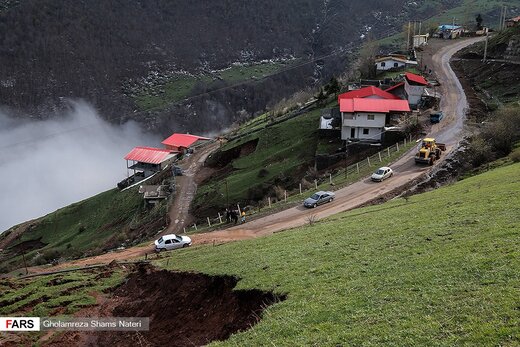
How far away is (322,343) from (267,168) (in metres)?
57.5

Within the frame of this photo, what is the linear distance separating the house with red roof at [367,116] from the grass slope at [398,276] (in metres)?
38.2

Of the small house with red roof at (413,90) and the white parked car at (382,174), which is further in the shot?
the small house with red roof at (413,90)

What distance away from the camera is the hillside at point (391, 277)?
47.1ft

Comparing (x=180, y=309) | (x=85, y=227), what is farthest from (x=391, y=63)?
(x=180, y=309)

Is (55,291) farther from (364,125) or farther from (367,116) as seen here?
(367,116)

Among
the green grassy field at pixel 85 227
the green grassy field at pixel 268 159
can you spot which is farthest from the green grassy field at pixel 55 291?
the green grassy field at pixel 268 159

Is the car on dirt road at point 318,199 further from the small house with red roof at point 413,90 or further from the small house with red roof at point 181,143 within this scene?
the small house with red roof at point 181,143

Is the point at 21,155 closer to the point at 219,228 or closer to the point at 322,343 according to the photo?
the point at 219,228

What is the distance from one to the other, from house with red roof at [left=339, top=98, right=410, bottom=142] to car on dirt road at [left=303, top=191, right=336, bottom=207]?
23009 mm

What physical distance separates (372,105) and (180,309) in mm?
53173

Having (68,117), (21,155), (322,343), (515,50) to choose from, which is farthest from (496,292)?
(68,117)

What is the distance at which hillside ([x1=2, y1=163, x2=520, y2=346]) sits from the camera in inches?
565

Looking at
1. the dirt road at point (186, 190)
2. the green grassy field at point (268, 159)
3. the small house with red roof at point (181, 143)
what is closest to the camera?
the dirt road at point (186, 190)

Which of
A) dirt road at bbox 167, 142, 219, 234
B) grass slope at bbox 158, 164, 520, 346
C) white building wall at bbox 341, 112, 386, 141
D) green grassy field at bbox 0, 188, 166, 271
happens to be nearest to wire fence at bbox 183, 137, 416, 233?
dirt road at bbox 167, 142, 219, 234
